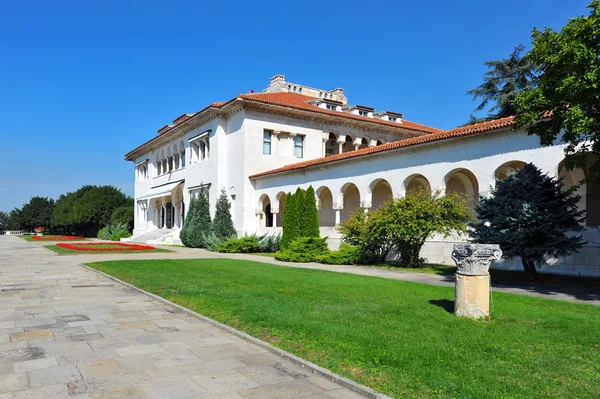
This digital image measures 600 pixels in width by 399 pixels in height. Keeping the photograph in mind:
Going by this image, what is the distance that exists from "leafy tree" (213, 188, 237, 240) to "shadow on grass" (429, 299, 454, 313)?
23.0m

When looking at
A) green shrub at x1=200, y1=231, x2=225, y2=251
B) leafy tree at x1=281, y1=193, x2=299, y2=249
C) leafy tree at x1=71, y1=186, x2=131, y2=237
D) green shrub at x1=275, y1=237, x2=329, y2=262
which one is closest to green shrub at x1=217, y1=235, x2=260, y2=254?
green shrub at x1=200, y1=231, x2=225, y2=251

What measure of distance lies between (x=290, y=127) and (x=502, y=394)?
30.0 meters

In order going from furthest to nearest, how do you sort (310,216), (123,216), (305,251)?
1. (123,216)
2. (310,216)
3. (305,251)

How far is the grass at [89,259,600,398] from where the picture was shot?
4810 mm

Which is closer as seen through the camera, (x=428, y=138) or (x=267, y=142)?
(x=428, y=138)

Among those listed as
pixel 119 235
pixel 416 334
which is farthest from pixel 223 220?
pixel 416 334

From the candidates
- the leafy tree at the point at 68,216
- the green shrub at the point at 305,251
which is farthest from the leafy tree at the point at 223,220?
the leafy tree at the point at 68,216

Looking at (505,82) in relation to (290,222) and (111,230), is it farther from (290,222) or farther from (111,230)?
(111,230)

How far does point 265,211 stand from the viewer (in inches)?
1332

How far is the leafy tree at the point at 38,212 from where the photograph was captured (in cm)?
9412

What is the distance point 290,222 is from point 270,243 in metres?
2.89

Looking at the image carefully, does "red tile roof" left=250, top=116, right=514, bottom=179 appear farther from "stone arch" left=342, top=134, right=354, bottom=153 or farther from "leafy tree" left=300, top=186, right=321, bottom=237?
"stone arch" left=342, top=134, right=354, bottom=153

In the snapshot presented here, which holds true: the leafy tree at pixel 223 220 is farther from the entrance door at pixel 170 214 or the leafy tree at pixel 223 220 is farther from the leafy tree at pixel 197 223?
the entrance door at pixel 170 214

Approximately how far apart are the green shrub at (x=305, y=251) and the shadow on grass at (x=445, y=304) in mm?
11336
